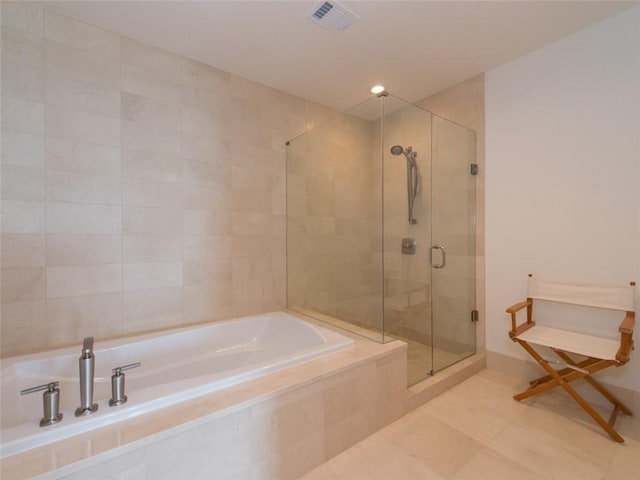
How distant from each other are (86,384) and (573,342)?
246cm

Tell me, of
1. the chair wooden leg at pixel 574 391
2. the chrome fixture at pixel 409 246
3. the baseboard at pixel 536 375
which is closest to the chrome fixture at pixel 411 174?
the chrome fixture at pixel 409 246

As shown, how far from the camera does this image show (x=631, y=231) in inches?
66.3

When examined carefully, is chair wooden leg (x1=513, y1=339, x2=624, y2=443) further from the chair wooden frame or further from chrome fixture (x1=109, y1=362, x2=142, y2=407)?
chrome fixture (x1=109, y1=362, x2=142, y2=407)

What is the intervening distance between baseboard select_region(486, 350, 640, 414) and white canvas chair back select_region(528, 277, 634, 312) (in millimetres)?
529

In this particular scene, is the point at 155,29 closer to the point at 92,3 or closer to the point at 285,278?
the point at 92,3

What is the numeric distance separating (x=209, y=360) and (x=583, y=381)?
8.15ft

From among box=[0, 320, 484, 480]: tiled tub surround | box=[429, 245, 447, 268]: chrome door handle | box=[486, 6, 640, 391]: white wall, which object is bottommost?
box=[0, 320, 484, 480]: tiled tub surround

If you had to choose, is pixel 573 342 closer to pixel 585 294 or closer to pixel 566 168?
pixel 585 294

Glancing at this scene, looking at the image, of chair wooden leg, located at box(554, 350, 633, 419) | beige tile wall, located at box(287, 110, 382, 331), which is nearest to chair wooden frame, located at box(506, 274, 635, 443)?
chair wooden leg, located at box(554, 350, 633, 419)

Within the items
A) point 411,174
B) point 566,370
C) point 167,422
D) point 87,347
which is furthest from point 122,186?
point 566,370

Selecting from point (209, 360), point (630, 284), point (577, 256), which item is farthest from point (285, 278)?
point (630, 284)

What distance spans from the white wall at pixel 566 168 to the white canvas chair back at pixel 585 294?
0.28 ft

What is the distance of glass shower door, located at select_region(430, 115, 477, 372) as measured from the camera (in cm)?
237

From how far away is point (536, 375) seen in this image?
210 cm
